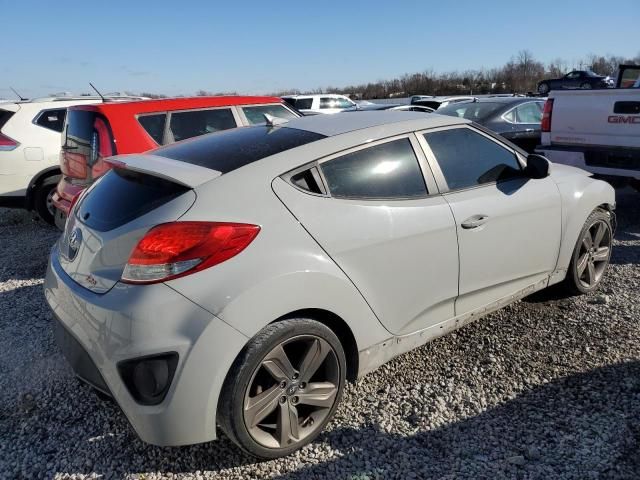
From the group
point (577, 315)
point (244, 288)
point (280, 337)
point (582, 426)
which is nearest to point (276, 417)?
point (280, 337)

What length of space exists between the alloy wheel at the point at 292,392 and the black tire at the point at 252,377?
0.05 ft

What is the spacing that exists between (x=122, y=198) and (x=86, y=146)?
2.91 metres

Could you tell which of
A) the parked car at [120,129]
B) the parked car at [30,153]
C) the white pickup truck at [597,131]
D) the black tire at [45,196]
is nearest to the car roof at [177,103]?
the parked car at [120,129]

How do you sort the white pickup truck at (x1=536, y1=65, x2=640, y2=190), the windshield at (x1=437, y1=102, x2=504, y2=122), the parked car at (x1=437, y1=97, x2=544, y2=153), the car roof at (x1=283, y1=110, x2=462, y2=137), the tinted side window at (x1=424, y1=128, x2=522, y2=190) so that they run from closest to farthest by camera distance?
the car roof at (x1=283, y1=110, x2=462, y2=137)
the tinted side window at (x1=424, y1=128, x2=522, y2=190)
the white pickup truck at (x1=536, y1=65, x2=640, y2=190)
the parked car at (x1=437, y1=97, x2=544, y2=153)
the windshield at (x1=437, y1=102, x2=504, y2=122)

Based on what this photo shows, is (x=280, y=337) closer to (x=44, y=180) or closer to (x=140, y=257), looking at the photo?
(x=140, y=257)

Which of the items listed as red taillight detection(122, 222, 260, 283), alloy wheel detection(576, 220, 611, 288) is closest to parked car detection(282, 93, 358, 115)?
alloy wheel detection(576, 220, 611, 288)

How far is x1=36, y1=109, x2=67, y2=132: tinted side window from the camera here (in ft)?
22.7

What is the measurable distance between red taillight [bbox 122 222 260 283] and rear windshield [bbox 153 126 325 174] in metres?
0.39

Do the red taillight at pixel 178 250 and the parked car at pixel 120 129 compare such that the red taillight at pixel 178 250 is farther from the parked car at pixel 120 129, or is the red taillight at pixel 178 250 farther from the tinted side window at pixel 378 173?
the parked car at pixel 120 129

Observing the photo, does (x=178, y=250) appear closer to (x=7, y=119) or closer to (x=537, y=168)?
(x=537, y=168)

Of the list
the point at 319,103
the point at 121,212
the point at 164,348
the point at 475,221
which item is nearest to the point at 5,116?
the point at 121,212

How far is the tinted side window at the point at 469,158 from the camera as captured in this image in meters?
3.09

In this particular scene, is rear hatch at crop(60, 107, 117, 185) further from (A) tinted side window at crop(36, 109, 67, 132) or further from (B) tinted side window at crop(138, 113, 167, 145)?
(A) tinted side window at crop(36, 109, 67, 132)

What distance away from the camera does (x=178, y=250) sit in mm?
2150
